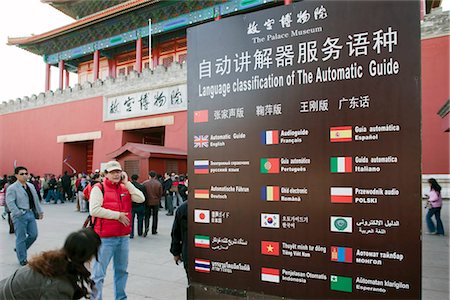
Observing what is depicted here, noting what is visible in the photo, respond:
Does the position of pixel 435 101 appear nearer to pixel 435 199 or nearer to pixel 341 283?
pixel 435 199

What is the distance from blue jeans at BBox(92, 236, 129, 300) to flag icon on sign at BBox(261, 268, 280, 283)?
1.60 m

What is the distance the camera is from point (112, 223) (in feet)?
10.8

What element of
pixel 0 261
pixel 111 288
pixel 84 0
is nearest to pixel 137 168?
pixel 0 261

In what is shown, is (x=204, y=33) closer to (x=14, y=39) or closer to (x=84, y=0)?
(x=84, y=0)

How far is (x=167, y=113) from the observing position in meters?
16.5

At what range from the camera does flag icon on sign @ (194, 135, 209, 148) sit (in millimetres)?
2783

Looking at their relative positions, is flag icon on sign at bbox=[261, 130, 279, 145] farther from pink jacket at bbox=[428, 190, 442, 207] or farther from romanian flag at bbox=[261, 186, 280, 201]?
pink jacket at bbox=[428, 190, 442, 207]

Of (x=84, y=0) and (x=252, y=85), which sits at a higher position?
(x=84, y=0)

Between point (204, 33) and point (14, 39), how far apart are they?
26299 millimetres

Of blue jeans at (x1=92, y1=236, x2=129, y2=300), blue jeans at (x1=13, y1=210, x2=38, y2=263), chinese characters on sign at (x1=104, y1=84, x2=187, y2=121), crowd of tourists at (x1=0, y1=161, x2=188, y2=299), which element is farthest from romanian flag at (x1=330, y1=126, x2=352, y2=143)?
chinese characters on sign at (x1=104, y1=84, x2=187, y2=121)

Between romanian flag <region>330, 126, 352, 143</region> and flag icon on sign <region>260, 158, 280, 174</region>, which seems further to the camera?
flag icon on sign <region>260, 158, 280, 174</region>

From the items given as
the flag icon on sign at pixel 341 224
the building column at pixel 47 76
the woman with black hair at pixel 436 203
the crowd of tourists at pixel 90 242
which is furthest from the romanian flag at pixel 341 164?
the building column at pixel 47 76

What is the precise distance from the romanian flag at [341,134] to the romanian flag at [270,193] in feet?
1.72

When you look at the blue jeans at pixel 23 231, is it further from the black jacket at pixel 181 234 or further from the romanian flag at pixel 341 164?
the romanian flag at pixel 341 164
